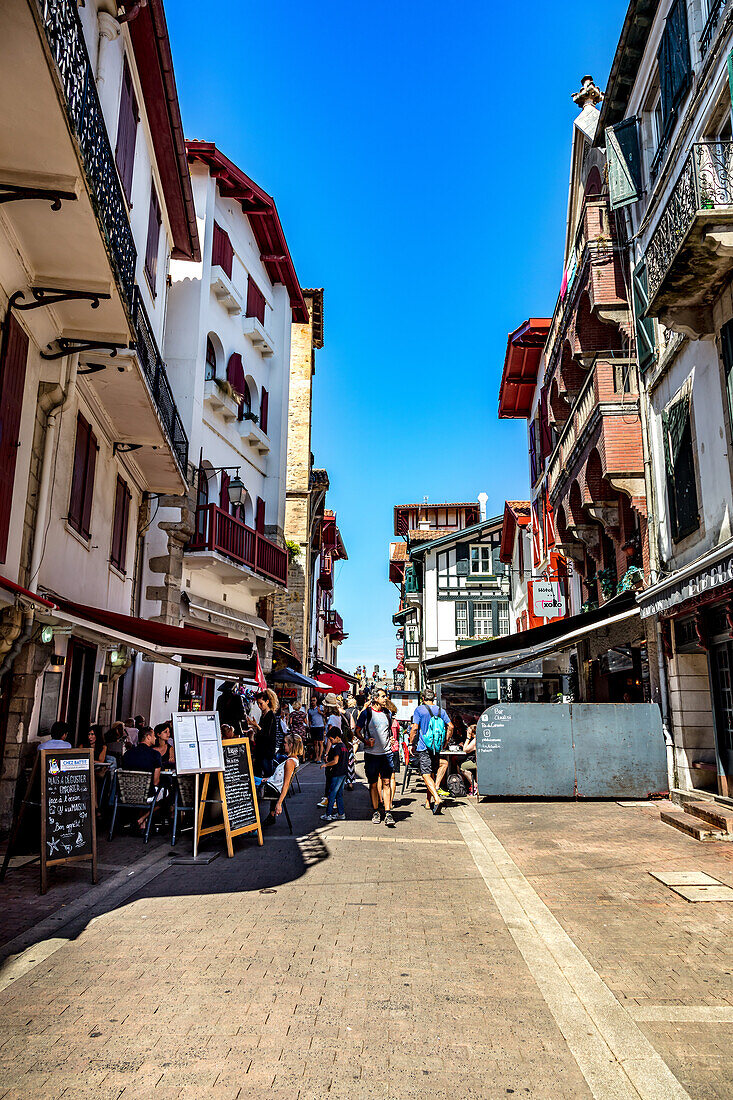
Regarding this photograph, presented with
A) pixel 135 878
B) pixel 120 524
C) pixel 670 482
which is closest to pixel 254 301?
pixel 120 524

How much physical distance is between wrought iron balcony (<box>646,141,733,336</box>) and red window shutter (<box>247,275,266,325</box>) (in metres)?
16.1

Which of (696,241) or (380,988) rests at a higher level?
(696,241)

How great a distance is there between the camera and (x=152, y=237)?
15.0 metres

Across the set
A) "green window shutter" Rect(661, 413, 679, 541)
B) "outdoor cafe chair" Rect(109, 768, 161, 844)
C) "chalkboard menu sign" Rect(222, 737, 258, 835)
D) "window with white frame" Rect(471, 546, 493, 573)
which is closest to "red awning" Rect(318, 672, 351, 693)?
"green window shutter" Rect(661, 413, 679, 541)

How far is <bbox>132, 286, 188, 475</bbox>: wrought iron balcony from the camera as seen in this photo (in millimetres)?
11672

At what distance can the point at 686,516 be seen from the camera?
1222 cm

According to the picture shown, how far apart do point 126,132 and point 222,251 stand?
10078mm

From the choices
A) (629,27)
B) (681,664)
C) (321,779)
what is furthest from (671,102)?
(321,779)

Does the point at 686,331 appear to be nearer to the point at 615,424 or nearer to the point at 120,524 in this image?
the point at 615,424

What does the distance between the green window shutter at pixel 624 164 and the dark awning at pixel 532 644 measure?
733 cm

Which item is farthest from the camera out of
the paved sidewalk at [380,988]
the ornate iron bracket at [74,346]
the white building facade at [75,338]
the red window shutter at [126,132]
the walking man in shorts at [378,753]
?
the red window shutter at [126,132]

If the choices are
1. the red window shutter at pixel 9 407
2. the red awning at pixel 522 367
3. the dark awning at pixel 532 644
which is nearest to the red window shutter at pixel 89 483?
the red window shutter at pixel 9 407

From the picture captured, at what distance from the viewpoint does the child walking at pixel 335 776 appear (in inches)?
474

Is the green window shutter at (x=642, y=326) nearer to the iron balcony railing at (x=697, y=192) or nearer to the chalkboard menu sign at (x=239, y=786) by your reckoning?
the iron balcony railing at (x=697, y=192)
